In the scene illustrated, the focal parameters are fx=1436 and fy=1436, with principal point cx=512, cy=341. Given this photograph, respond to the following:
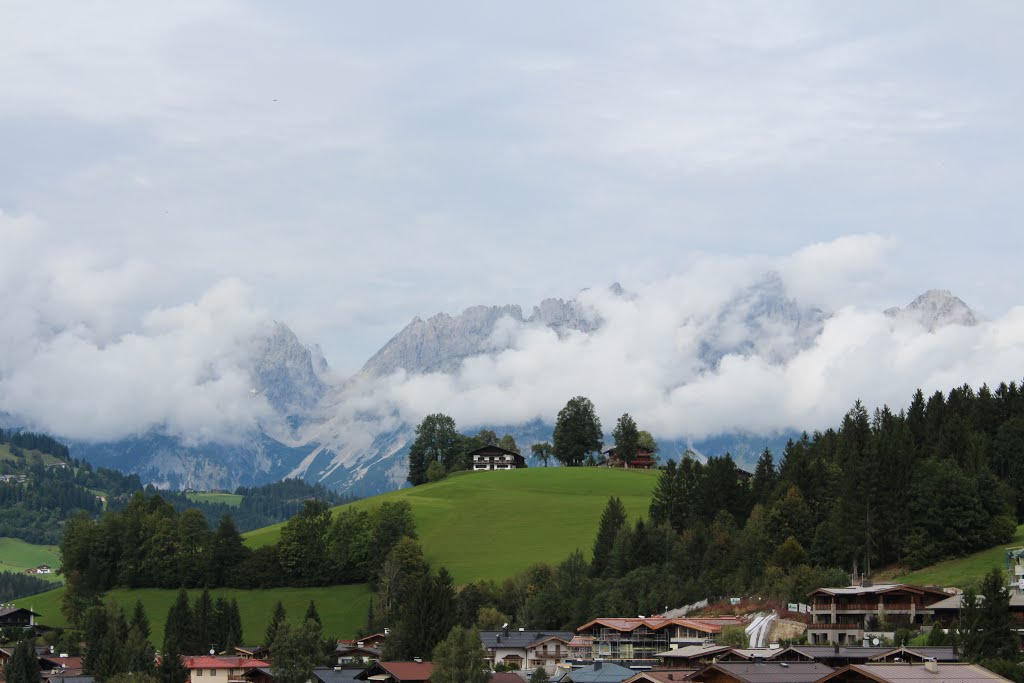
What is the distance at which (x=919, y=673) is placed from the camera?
211 feet

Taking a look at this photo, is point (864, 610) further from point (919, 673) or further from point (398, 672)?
point (919, 673)

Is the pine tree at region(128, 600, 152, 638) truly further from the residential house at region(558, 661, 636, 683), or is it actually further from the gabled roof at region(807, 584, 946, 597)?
the gabled roof at region(807, 584, 946, 597)

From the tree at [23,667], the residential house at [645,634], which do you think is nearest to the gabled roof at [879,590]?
the residential house at [645,634]

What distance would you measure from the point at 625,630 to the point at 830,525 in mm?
23256

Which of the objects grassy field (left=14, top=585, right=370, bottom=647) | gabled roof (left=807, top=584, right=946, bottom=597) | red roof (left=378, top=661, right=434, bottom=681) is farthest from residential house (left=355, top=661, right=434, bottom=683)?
grassy field (left=14, top=585, right=370, bottom=647)

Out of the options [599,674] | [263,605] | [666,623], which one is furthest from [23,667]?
[666,623]

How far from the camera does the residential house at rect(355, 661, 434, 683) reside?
338 ft

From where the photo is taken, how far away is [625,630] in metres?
115

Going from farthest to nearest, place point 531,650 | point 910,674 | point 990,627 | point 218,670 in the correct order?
point 531,650, point 218,670, point 990,627, point 910,674

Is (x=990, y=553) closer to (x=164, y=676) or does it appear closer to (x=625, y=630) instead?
(x=625, y=630)

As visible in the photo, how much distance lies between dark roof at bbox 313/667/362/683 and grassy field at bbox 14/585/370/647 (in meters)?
44.0

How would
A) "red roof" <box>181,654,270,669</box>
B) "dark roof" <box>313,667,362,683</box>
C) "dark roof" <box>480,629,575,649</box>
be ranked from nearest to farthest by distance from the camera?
1. "dark roof" <box>313,667,362,683</box>
2. "red roof" <box>181,654,270,669</box>
3. "dark roof" <box>480,629,575,649</box>

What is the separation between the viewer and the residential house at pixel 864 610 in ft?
337

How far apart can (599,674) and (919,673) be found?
35049 millimetres
